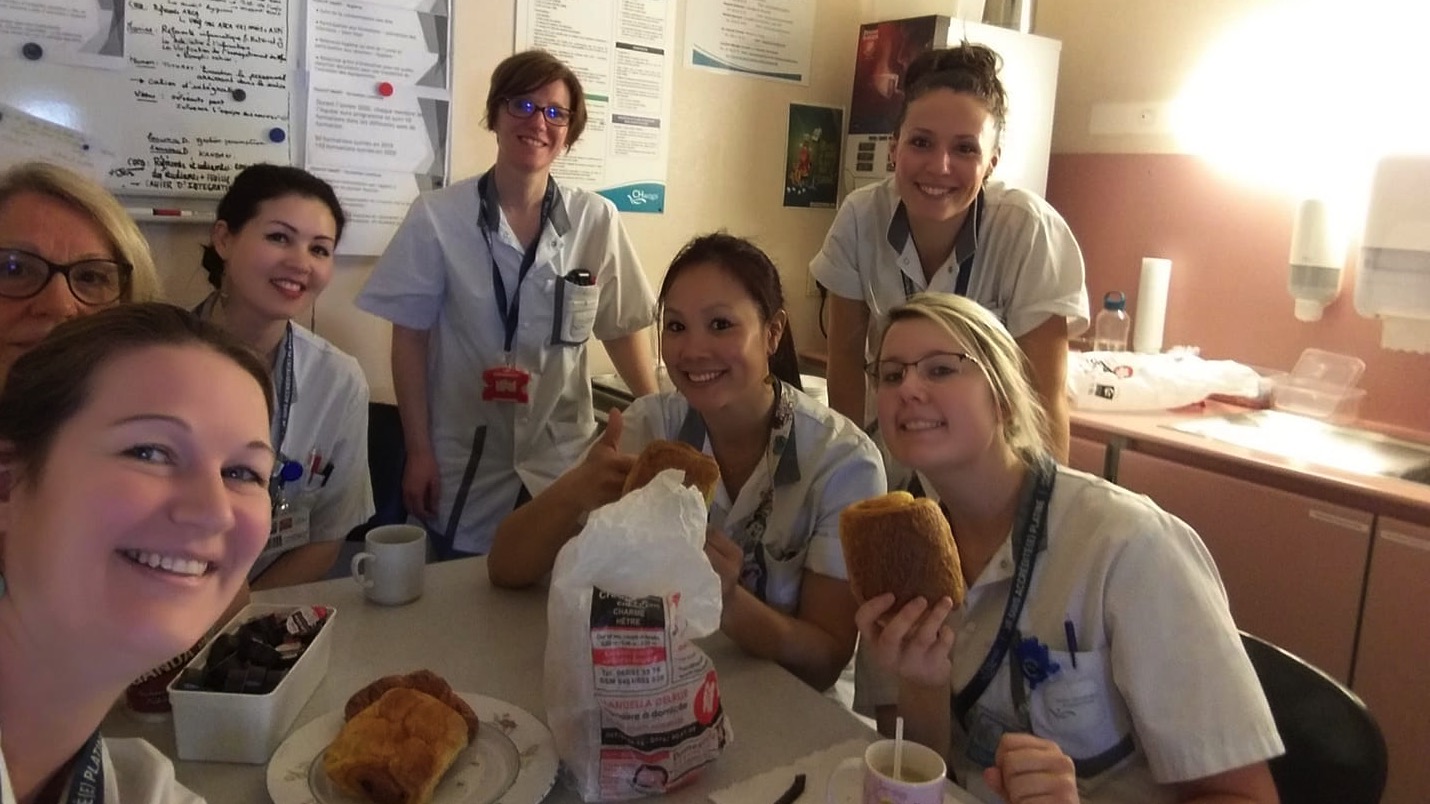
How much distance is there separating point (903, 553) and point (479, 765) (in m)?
0.54

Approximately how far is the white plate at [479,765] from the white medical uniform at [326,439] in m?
0.84

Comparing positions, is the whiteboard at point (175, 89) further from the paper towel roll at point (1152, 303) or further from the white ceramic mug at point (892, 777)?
the paper towel roll at point (1152, 303)

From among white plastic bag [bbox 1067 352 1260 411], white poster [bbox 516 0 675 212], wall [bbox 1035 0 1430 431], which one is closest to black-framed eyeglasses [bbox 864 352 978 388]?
white plastic bag [bbox 1067 352 1260 411]

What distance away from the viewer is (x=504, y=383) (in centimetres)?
245

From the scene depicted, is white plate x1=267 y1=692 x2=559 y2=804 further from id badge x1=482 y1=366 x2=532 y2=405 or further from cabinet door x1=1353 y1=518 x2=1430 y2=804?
cabinet door x1=1353 y1=518 x2=1430 y2=804

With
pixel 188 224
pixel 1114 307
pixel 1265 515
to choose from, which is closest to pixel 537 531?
pixel 188 224

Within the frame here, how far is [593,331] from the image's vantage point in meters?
2.77

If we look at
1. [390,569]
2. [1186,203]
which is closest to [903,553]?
[390,569]

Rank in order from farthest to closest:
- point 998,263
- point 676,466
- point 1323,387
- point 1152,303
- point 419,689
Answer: point 1152,303 → point 1323,387 → point 998,263 → point 676,466 → point 419,689

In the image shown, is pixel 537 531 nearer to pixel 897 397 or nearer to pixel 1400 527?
pixel 897 397

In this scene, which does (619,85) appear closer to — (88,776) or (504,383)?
(504,383)

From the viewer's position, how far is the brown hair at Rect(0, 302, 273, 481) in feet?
2.64

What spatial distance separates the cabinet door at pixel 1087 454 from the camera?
9.45 ft

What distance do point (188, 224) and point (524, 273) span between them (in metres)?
0.89
